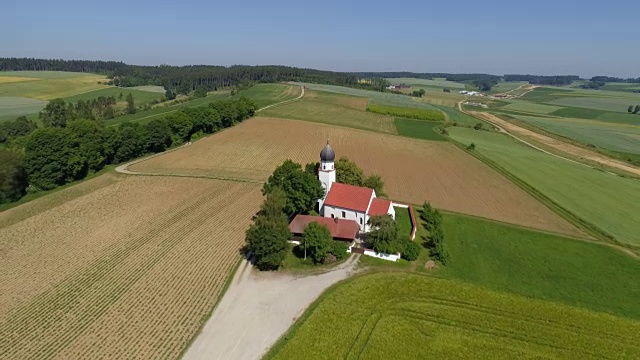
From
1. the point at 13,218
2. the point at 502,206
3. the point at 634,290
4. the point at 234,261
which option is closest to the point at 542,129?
the point at 502,206

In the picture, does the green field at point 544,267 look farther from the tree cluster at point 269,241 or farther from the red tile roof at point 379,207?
the tree cluster at point 269,241

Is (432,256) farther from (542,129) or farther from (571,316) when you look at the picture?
(542,129)

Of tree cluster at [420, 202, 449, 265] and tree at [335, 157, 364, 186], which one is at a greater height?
tree at [335, 157, 364, 186]

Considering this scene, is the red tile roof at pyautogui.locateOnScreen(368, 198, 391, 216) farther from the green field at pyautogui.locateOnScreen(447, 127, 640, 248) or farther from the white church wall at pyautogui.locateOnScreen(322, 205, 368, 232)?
the green field at pyautogui.locateOnScreen(447, 127, 640, 248)

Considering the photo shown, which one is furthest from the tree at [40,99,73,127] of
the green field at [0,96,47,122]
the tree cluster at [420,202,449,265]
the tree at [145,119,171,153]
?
the tree cluster at [420,202,449,265]

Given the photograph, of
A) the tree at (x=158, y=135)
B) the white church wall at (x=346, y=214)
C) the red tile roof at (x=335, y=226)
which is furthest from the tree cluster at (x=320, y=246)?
the tree at (x=158, y=135)

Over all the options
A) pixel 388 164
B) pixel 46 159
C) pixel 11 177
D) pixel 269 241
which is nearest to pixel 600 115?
pixel 388 164
